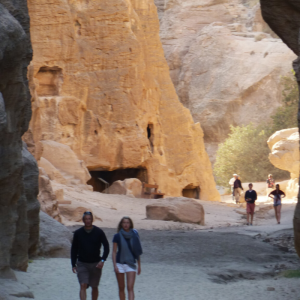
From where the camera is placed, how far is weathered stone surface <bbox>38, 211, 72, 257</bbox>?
33.1 ft

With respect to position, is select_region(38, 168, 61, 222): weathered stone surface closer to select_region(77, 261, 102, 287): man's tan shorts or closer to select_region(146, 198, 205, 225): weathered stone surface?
select_region(146, 198, 205, 225): weathered stone surface

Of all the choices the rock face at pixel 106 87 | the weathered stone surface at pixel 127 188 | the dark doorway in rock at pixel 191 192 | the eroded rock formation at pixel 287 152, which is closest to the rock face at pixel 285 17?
the rock face at pixel 106 87

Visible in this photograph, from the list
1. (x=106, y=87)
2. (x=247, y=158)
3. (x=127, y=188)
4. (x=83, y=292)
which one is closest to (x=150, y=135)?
(x=106, y=87)

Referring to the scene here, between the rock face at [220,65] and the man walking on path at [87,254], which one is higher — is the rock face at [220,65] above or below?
above

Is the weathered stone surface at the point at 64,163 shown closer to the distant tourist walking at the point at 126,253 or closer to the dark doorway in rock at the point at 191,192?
the dark doorway in rock at the point at 191,192

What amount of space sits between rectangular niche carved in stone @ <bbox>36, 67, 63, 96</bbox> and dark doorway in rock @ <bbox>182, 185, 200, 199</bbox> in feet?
35.7

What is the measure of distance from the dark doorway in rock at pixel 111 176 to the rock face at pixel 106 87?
0.34ft

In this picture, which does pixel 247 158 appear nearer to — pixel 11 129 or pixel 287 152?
pixel 287 152

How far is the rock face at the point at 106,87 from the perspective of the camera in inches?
985

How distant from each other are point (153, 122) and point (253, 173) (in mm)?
15059

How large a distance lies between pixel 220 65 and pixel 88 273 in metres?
44.0

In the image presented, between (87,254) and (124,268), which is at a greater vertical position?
(87,254)

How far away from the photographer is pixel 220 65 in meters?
48.4

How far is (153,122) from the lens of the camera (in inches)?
1176
